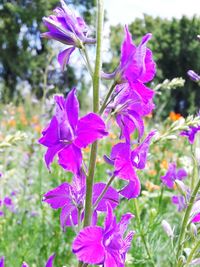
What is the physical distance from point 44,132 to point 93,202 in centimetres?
26

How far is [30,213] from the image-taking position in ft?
13.8

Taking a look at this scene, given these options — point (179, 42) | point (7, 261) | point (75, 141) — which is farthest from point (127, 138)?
point (179, 42)

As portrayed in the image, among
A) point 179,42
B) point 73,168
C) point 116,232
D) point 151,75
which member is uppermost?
point 179,42

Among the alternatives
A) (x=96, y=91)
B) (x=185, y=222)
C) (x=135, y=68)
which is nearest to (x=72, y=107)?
(x=96, y=91)

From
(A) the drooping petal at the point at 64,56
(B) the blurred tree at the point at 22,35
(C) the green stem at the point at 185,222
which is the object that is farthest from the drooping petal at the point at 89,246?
(B) the blurred tree at the point at 22,35

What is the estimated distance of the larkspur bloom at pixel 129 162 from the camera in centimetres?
135

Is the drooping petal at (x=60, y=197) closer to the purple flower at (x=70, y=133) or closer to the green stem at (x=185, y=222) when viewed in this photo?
the purple flower at (x=70, y=133)

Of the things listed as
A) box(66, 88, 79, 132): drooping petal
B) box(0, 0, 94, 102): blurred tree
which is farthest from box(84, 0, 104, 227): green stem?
box(0, 0, 94, 102): blurred tree

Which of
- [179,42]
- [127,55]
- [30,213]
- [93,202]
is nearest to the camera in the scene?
[127,55]

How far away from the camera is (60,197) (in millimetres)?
1463

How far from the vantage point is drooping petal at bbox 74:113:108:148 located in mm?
1240

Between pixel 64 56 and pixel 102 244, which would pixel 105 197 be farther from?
pixel 64 56

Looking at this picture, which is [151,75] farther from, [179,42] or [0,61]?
[0,61]

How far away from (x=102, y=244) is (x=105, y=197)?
0.18m
